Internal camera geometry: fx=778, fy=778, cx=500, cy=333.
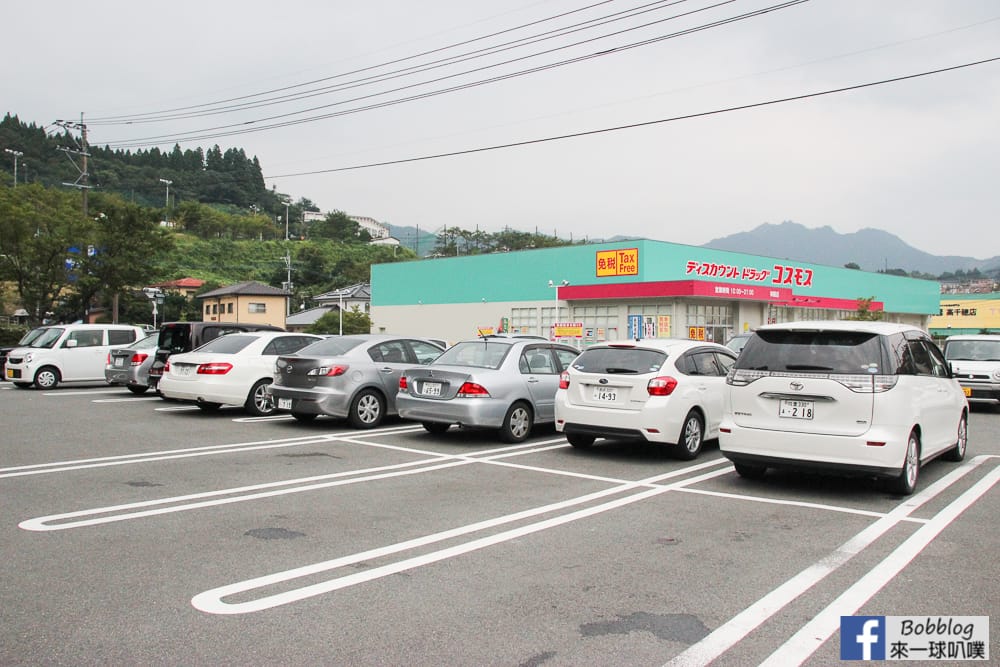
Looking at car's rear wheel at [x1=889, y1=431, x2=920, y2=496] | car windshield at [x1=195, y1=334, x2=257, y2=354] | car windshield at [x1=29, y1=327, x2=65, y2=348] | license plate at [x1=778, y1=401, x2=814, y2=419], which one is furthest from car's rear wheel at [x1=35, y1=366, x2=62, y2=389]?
car's rear wheel at [x1=889, y1=431, x2=920, y2=496]

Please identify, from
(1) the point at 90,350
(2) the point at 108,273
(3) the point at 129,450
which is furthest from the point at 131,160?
(3) the point at 129,450

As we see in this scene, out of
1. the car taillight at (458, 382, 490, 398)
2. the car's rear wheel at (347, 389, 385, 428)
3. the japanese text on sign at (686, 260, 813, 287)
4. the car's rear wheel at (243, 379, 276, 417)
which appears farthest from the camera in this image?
the japanese text on sign at (686, 260, 813, 287)

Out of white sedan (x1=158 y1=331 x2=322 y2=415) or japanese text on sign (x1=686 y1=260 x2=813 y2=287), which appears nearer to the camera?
white sedan (x1=158 y1=331 x2=322 y2=415)

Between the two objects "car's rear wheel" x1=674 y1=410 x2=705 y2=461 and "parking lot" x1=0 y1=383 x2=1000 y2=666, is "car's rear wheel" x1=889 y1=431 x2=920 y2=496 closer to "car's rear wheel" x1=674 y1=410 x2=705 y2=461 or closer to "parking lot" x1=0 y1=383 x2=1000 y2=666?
"parking lot" x1=0 y1=383 x2=1000 y2=666

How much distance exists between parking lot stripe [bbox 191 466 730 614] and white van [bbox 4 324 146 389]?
1743cm

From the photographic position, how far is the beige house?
2746 inches

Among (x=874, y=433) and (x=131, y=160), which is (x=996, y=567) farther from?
(x=131, y=160)

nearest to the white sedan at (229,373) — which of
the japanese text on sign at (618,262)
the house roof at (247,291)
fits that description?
the japanese text on sign at (618,262)

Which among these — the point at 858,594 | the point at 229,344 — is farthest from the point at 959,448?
the point at 229,344

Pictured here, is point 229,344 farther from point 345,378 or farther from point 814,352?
point 814,352

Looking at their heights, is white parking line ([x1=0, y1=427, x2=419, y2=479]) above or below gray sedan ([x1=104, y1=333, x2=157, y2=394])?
below

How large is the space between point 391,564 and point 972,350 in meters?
16.8

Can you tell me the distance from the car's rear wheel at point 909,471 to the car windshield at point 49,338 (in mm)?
20250

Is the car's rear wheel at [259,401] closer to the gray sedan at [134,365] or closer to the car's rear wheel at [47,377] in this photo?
the gray sedan at [134,365]
